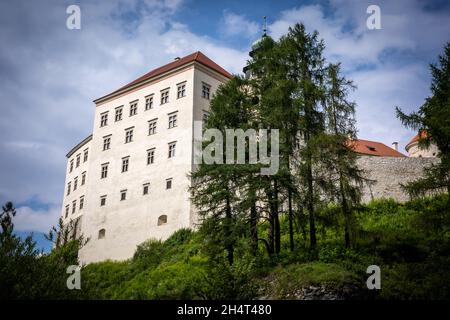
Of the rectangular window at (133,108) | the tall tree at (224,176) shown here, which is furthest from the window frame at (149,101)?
the tall tree at (224,176)

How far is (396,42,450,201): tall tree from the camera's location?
787 inches

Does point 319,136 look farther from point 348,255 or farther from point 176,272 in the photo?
point 176,272

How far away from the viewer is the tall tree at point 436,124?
65.6ft

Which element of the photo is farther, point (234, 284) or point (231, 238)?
point (231, 238)

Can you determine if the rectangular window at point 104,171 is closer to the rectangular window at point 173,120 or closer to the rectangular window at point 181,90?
the rectangular window at point 173,120

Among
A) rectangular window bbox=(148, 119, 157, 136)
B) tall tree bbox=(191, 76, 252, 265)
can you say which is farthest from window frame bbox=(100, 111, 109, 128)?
tall tree bbox=(191, 76, 252, 265)

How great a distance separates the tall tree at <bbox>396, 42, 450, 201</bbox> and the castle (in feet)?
40.3

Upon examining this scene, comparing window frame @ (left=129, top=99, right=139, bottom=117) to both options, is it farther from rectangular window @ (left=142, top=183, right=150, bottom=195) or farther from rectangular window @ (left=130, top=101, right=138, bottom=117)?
rectangular window @ (left=142, top=183, right=150, bottom=195)

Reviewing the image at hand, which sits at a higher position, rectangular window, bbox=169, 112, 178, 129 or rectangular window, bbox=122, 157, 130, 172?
rectangular window, bbox=169, 112, 178, 129
